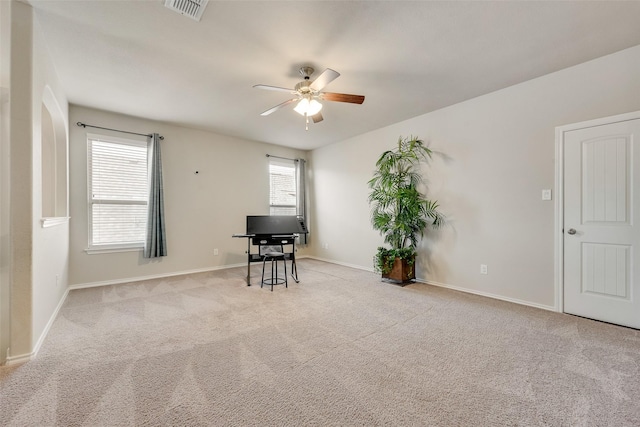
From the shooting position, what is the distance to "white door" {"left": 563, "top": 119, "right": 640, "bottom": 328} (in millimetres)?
2521

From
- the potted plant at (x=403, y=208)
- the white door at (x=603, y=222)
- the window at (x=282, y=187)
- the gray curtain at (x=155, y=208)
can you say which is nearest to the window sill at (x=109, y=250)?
the gray curtain at (x=155, y=208)

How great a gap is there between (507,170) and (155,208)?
5109mm

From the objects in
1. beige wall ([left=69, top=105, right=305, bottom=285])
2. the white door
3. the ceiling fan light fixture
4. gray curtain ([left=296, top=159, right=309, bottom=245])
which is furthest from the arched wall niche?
the white door

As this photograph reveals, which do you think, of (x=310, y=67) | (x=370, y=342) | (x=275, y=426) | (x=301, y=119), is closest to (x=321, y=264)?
(x=301, y=119)

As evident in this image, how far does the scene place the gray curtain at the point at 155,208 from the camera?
4297 millimetres

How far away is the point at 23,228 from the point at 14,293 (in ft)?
1.56

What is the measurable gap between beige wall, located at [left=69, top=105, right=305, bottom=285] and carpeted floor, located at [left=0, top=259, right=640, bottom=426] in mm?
1125

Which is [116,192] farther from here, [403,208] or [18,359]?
[403,208]

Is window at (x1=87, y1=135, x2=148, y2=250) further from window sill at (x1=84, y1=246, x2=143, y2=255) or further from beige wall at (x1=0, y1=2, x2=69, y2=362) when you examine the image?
beige wall at (x1=0, y1=2, x2=69, y2=362)

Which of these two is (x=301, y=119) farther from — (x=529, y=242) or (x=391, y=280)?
(x=529, y=242)

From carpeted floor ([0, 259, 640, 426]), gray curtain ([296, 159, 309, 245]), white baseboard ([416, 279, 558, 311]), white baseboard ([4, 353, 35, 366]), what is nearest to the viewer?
carpeted floor ([0, 259, 640, 426])

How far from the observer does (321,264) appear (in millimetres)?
5617

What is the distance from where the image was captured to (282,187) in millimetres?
6156

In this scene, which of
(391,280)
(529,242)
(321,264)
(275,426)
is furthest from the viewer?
(321,264)
